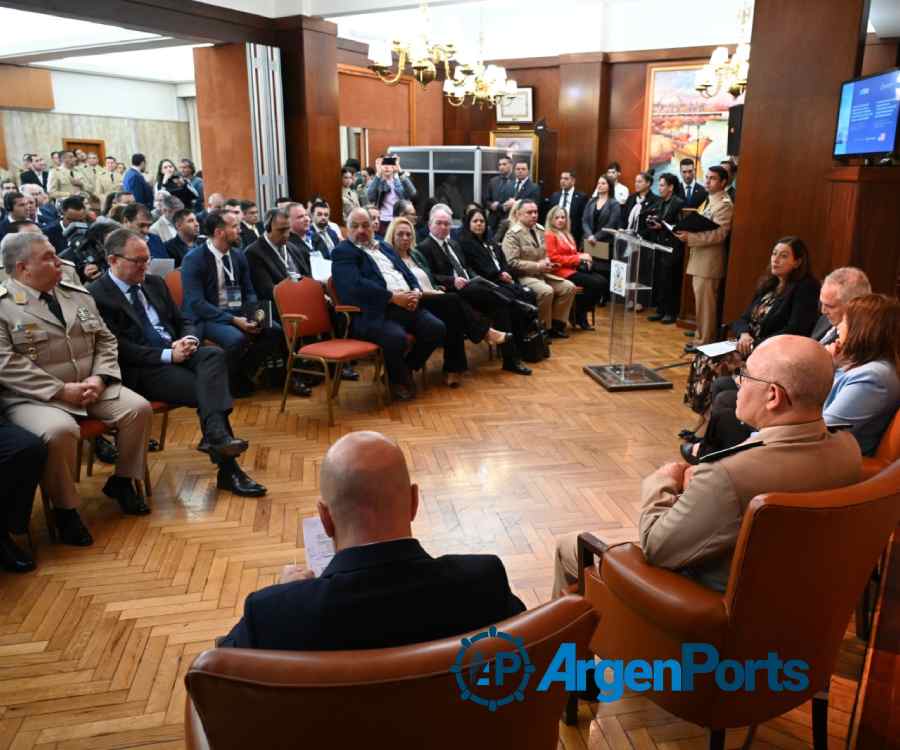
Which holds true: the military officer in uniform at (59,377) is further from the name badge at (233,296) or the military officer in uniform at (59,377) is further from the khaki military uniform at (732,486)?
the khaki military uniform at (732,486)

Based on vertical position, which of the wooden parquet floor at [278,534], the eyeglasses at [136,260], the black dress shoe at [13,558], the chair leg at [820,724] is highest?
the eyeglasses at [136,260]

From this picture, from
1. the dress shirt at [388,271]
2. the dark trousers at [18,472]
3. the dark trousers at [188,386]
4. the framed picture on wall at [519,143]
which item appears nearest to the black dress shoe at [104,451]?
the dark trousers at [188,386]

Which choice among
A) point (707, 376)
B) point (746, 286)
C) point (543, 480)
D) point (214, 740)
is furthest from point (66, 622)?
point (746, 286)

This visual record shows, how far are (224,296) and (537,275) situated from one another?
3291mm

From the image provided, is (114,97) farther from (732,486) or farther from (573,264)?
(732,486)

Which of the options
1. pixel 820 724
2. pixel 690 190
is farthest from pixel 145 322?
pixel 690 190

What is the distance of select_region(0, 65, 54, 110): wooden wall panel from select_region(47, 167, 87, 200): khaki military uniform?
2.17 m

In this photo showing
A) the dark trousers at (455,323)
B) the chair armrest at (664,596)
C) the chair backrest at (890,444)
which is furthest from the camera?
the dark trousers at (455,323)

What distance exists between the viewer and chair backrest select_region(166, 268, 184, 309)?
5.12 m

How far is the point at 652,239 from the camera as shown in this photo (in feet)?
29.9

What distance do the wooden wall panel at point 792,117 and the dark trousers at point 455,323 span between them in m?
2.24

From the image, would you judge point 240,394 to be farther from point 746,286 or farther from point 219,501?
point 746,286

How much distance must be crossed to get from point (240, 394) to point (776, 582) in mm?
4629

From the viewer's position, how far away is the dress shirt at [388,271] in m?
5.85
